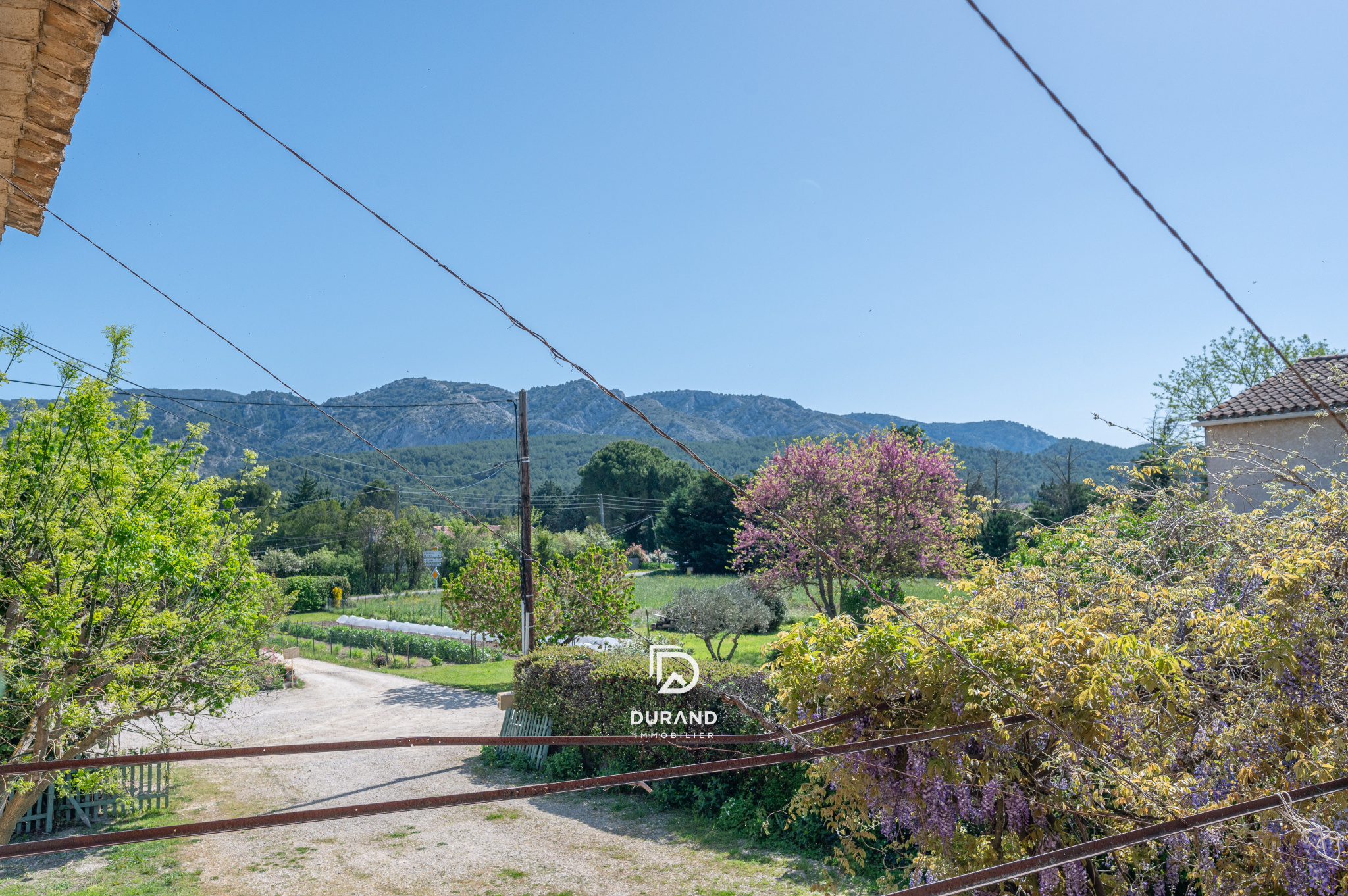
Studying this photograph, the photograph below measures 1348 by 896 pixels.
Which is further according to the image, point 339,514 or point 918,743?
point 339,514

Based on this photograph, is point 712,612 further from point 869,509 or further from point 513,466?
point 513,466

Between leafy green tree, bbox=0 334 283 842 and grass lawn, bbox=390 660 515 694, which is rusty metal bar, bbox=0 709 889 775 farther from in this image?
grass lawn, bbox=390 660 515 694

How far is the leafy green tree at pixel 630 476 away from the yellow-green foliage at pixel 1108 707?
6836 cm

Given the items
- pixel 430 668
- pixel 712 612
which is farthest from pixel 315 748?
pixel 430 668

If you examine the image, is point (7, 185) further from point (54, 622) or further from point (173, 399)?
point (173, 399)

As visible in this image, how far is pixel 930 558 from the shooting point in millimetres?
18266

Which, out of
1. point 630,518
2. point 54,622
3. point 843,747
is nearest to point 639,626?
point 54,622

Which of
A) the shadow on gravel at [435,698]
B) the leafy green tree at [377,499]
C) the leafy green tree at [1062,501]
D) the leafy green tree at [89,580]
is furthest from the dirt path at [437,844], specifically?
the leafy green tree at [377,499]

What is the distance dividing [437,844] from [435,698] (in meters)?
10.4

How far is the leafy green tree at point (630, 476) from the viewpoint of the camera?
2911 inches

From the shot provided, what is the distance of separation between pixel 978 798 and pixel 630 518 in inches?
2741

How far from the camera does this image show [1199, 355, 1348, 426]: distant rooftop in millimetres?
12609

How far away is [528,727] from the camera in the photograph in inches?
487

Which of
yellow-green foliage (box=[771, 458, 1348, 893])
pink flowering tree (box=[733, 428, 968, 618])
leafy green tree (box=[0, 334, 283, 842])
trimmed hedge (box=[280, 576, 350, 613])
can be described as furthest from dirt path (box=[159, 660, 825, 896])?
trimmed hedge (box=[280, 576, 350, 613])
